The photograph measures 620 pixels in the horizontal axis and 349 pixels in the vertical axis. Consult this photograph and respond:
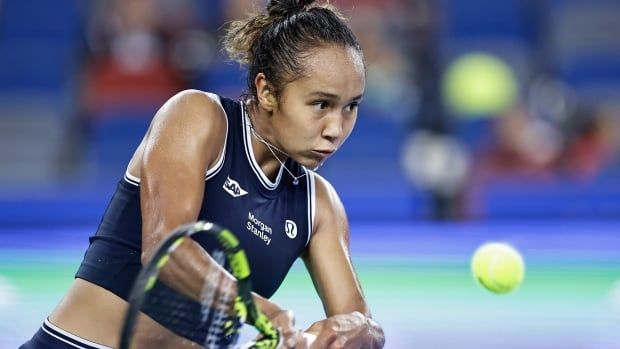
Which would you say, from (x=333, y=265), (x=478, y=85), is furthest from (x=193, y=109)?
(x=478, y=85)

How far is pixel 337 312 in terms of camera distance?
11.9 feet

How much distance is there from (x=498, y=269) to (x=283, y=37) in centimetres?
178

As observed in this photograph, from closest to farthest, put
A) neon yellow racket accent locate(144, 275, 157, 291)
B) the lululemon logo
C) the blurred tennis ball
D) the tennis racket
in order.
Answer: neon yellow racket accent locate(144, 275, 157, 291) → the tennis racket → the lululemon logo → the blurred tennis ball

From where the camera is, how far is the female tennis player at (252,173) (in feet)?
10.4

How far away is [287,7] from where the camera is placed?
345 centimetres

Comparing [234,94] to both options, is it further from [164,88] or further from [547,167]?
[547,167]

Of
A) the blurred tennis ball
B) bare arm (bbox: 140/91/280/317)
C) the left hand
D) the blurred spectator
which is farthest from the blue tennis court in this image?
bare arm (bbox: 140/91/280/317)

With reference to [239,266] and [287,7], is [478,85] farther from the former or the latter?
[239,266]

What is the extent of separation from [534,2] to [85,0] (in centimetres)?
445

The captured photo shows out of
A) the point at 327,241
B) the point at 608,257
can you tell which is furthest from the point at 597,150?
the point at 327,241

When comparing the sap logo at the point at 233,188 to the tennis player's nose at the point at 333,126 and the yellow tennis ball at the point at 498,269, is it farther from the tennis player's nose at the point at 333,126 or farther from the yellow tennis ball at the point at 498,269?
the yellow tennis ball at the point at 498,269

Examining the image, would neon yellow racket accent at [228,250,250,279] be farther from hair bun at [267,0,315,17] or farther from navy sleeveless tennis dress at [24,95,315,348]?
hair bun at [267,0,315,17]

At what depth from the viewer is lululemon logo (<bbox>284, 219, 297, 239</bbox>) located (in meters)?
3.54

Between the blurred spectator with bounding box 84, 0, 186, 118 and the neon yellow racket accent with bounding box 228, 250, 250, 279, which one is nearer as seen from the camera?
the neon yellow racket accent with bounding box 228, 250, 250, 279
